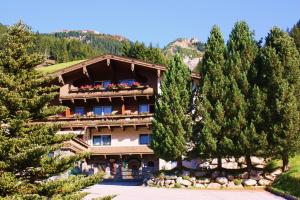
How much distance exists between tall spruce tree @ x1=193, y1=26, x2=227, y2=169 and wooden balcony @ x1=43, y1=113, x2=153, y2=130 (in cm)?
768

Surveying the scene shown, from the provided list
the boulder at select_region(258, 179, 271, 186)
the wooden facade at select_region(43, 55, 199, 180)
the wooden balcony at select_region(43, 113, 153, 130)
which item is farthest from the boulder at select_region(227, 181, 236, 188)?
the wooden balcony at select_region(43, 113, 153, 130)

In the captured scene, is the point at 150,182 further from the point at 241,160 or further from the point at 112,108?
the point at 112,108

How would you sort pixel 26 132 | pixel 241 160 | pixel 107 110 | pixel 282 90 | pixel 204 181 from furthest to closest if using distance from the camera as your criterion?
1. pixel 107 110
2. pixel 241 160
3. pixel 204 181
4. pixel 282 90
5. pixel 26 132

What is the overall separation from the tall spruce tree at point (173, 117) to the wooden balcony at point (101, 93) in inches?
278

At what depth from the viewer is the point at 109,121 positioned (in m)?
45.4

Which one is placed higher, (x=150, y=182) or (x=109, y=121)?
(x=109, y=121)

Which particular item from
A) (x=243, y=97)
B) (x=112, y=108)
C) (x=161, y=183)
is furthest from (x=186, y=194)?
(x=112, y=108)

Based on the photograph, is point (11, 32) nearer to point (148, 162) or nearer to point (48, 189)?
point (48, 189)

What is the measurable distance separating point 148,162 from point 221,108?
1249cm

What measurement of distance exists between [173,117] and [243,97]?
5.53 m

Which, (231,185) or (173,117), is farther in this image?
(173,117)

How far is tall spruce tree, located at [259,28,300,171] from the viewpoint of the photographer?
33.0 meters

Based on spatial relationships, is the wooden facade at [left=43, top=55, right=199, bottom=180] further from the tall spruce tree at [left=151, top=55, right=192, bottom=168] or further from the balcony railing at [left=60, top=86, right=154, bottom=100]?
the tall spruce tree at [left=151, top=55, right=192, bottom=168]

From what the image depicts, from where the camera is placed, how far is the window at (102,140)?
46.6m
